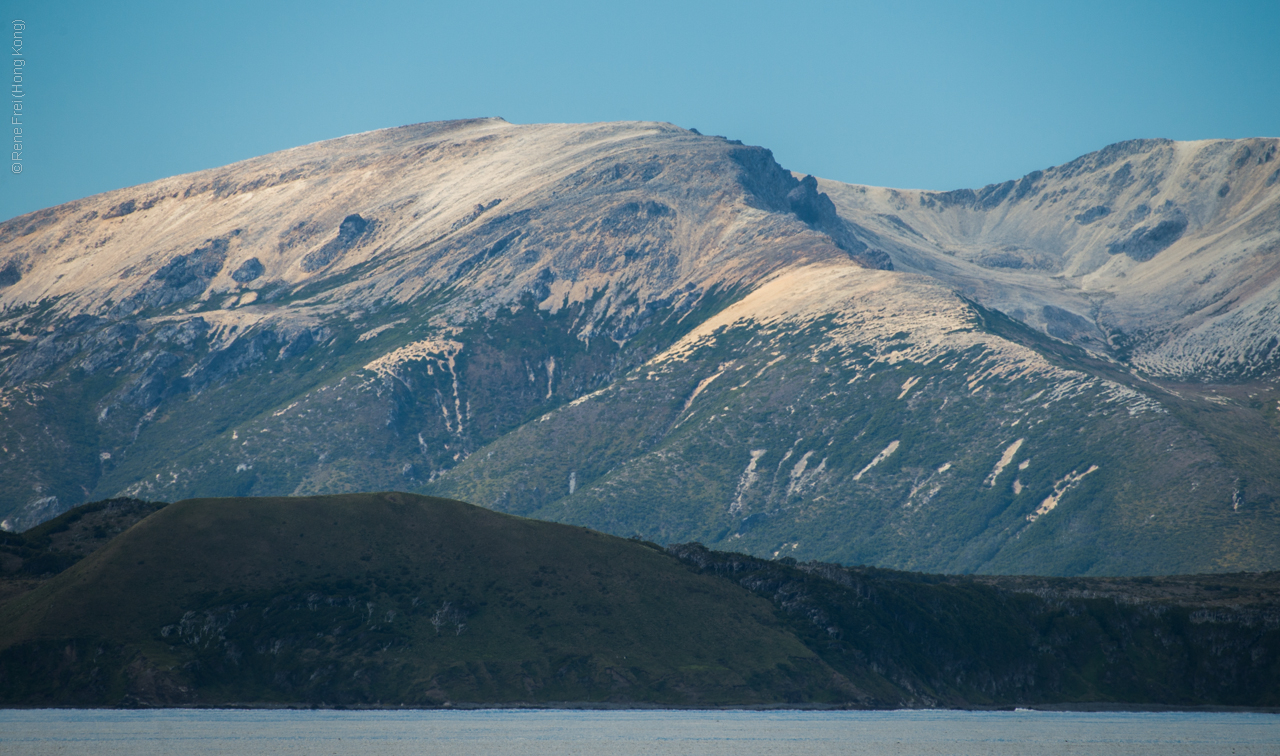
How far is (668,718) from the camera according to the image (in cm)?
16275

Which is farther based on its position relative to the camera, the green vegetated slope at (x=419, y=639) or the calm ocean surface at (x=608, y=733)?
the green vegetated slope at (x=419, y=639)

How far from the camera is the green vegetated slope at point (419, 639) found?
164 metres

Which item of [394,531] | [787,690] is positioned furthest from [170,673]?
[787,690]

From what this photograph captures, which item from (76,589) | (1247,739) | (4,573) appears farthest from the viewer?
(4,573)

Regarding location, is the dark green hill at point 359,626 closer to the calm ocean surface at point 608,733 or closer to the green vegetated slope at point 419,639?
the green vegetated slope at point 419,639

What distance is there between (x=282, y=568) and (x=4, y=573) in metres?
46.8

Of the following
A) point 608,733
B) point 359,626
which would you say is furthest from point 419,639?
point 608,733

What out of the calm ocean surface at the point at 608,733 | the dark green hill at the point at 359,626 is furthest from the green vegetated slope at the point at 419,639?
the calm ocean surface at the point at 608,733

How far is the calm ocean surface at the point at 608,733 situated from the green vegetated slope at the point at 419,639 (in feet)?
21.3

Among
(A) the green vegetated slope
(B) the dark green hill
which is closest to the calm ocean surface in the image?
(A) the green vegetated slope

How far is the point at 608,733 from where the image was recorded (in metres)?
146

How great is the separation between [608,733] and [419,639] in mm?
45237

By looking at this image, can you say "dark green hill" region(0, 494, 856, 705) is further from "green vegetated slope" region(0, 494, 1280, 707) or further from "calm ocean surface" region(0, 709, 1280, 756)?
"calm ocean surface" region(0, 709, 1280, 756)

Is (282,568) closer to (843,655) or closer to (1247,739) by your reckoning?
(843,655)
